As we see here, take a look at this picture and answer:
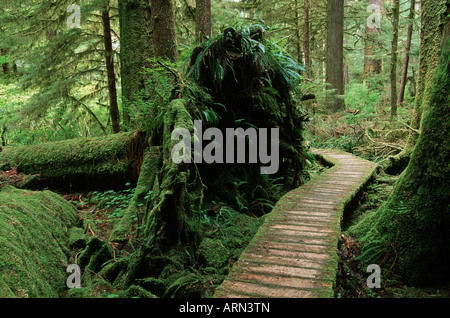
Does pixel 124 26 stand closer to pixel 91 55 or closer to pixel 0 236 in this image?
pixel 91 55

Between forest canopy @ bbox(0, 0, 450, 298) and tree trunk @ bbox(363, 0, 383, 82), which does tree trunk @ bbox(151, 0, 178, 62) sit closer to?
forest canopy @ bbox(0, 0, 450, 298)

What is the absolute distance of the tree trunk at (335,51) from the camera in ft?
47.6

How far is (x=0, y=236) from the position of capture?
2.80 m

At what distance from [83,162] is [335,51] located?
13.3 m

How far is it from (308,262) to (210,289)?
3.38 ft

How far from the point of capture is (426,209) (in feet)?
10.5

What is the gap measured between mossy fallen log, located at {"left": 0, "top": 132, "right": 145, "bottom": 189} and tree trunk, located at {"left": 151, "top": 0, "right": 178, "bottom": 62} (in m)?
2.56

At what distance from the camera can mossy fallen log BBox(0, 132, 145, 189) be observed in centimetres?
559

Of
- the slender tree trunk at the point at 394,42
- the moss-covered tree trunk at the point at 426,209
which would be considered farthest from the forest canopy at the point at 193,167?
the slender tree trunk at the point at 394,42

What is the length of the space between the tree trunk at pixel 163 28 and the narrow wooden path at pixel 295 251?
4607 millimetres

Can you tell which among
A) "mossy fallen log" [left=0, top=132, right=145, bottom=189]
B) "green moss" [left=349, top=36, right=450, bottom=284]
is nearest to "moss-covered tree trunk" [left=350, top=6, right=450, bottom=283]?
"green moss" [left=349, top=36, right=450, bottom=284]

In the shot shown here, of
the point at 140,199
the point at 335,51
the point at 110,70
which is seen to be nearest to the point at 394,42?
the point at 335,51

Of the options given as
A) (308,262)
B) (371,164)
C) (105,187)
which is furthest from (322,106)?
(308,262)

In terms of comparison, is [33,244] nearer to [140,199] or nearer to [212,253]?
[140,199]
